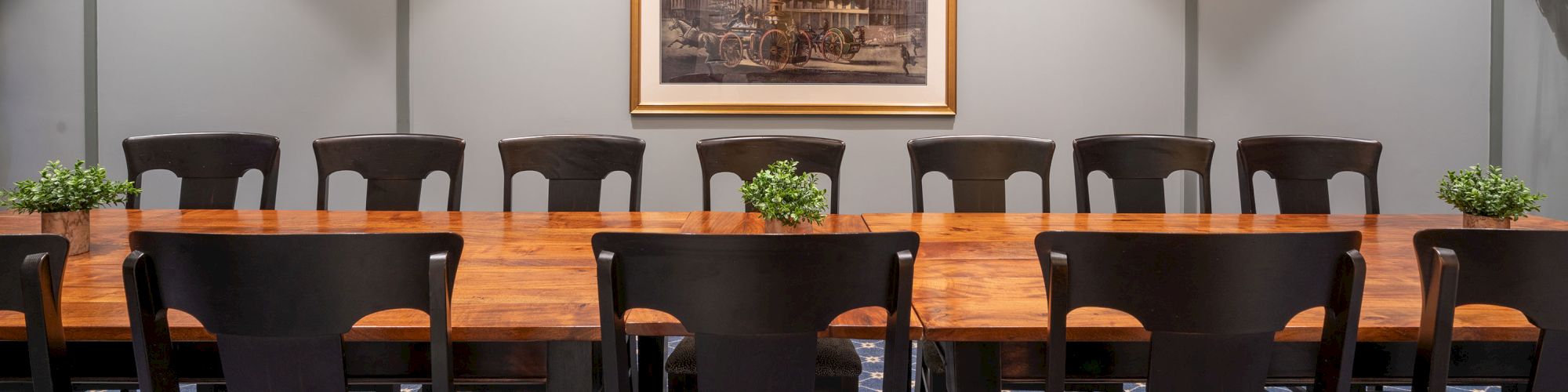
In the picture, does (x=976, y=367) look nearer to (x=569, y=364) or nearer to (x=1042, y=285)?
(x=1042, y=285)

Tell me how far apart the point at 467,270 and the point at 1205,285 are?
130cm

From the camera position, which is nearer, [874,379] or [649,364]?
[649,364]

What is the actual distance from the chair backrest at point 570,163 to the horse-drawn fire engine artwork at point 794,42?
54.3 inches

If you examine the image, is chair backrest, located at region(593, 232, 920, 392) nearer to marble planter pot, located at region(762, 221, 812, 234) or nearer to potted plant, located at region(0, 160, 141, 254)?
marble planter pot, located at region(762, 221, 812, 234)

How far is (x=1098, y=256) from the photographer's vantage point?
1129 mm

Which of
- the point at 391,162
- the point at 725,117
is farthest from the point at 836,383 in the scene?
the point at 725,117

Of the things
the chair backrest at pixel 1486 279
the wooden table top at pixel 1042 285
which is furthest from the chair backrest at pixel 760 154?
the chair backrest at pixel 1486 279

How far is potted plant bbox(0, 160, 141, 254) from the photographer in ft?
5.88

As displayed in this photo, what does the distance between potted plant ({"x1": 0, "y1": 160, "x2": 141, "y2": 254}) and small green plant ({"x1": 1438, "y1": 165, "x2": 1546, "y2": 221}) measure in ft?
10.2

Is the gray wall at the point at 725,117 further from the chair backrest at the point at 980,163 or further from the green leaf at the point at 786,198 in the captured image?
the green leaf at the point at 786,198

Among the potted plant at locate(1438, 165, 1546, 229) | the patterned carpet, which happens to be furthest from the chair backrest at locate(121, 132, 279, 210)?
the potted plant at locate(1438, 165, 1546, 229)

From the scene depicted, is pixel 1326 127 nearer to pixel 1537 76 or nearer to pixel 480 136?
pixel 1537 76

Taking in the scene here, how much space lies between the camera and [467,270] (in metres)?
1.63

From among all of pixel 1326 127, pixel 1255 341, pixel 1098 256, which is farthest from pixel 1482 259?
pixel 1326 127
